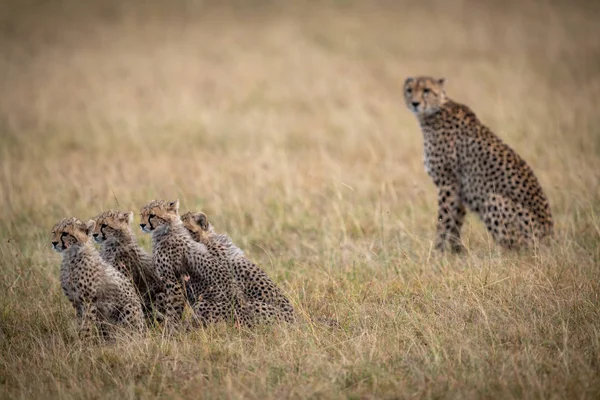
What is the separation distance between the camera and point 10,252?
555 centimetres

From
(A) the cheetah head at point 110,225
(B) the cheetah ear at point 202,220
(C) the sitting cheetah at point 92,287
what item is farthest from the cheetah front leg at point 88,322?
(B) the cheetah ear at point 202,220

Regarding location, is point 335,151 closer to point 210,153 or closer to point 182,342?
point 210,153

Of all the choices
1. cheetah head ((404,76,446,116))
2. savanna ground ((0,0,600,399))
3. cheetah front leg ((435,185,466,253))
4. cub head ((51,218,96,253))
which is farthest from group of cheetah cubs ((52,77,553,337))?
cheetah head ((404,76,446,116))

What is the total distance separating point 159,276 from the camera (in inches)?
186

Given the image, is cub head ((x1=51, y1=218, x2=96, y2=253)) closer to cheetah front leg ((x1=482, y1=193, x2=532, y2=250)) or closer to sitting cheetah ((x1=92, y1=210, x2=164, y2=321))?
sitting cheetah ((x1=92, y1=210, x2=164, y2=321))

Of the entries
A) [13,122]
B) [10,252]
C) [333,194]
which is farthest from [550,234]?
[13,122]

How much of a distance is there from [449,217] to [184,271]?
2.25 m

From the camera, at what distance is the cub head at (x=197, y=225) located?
494 centimetres

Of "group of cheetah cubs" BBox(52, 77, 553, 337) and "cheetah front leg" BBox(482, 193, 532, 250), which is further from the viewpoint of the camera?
"cheetah front leg" BBox(482, 193, 532, 250)

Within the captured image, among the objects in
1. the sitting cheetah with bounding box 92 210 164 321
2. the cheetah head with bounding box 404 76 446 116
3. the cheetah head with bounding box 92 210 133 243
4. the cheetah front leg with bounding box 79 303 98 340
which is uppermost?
the cheetah head with bounding box 404 76 446 116

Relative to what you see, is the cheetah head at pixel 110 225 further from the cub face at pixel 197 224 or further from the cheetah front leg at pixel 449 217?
the cheetah front leg at pixel 449 217

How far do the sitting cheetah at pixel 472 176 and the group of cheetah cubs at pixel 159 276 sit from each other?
186 cm

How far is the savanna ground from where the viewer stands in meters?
3.98

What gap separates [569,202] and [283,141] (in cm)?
377
